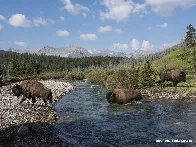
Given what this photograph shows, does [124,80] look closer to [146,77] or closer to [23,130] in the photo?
[146,77]

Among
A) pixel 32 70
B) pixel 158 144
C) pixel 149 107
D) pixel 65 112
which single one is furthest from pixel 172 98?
pixel 32 70

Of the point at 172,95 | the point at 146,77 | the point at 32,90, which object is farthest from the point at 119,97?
the point at 146,77

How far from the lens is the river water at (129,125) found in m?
23.9

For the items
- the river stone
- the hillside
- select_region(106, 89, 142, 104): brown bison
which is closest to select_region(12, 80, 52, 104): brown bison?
select_region(106, 89, 142, 104): brown bison

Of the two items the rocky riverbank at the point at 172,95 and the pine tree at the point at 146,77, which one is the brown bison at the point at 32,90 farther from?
the pine tree at the point at 146,77

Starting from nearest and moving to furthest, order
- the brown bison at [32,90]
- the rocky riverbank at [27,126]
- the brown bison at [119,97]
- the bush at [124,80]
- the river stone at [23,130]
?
the rocky riverbank at [27,126]
the river stone at [23,130]
the brown bison at [32,90]
the brown bison at [119,97]
the bush at [124,80]

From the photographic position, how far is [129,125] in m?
29.9

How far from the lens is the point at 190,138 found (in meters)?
24.3

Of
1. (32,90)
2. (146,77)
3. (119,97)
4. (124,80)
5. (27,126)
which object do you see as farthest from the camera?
(124,80)

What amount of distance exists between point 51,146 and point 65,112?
16.7 meters

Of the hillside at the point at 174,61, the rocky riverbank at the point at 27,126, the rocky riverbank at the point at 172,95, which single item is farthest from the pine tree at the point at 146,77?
the hillside at the point at 174,61

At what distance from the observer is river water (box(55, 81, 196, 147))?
2388 cm

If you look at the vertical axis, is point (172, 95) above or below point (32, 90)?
below

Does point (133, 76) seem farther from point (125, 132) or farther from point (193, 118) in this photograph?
point (125, 132)
